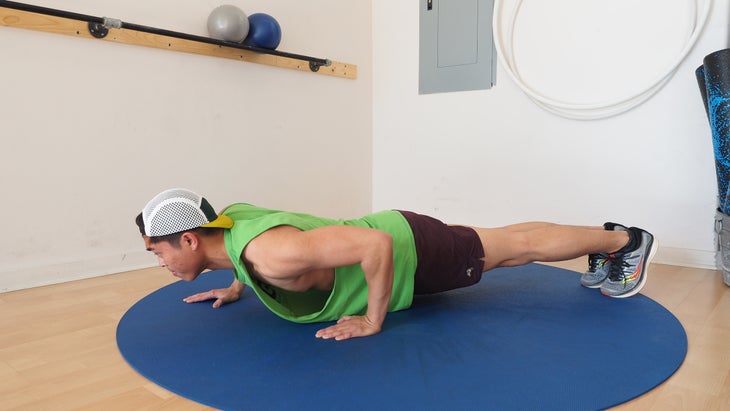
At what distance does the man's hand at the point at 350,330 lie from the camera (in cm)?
188

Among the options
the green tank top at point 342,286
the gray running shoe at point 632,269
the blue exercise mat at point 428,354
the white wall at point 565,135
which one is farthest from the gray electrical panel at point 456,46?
the green tank top at point 342,286

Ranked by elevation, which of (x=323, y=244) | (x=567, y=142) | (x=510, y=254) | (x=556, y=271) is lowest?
(x=556, y=271)

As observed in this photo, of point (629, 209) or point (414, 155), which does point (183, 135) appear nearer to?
point (414, 155)

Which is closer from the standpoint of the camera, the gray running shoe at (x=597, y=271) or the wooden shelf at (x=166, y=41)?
the gray running shoe at (x=597, y=271)

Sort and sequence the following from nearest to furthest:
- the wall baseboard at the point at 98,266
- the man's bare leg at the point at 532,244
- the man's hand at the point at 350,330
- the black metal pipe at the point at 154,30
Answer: the man's hand at the point at 350,330 → the man's bare leg at the point at 532,244 → the black metal pipe at the point at 154,30 → the wall baseboard at the point at 98,266

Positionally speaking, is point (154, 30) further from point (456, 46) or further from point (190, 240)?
point (456, 46)

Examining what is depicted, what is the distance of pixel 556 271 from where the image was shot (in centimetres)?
293

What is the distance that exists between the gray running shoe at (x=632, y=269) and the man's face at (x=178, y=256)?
182 cm

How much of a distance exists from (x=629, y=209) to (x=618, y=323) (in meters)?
1.68

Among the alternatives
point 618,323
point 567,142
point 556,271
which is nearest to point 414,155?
point 567,142

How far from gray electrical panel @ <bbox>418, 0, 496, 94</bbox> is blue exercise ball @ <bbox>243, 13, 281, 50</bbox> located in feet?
4.70

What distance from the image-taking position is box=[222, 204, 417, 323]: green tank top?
1.92m

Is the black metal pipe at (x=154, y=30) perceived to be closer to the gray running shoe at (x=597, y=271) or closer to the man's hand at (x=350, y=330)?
the man's hand at (x=350, y=330)

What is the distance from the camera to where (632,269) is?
2.42 metres
